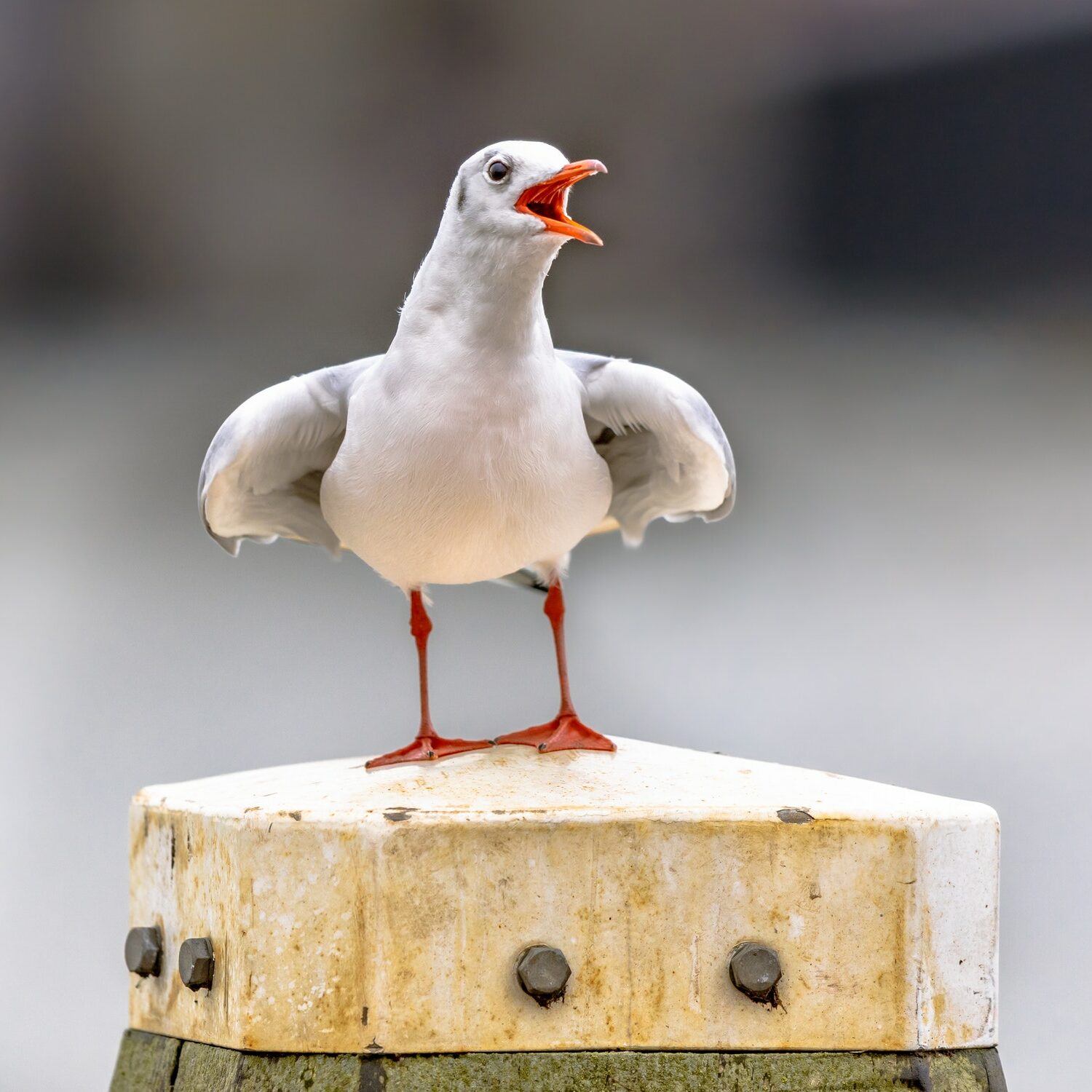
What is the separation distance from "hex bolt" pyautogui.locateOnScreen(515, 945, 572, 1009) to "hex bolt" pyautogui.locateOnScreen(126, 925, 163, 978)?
0.78 meters

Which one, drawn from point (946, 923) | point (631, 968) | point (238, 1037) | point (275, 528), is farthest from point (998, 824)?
point (275, 528)

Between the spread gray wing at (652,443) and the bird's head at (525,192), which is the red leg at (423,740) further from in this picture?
the bird's head at (525,192)

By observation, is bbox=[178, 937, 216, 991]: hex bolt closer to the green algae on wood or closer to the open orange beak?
the green algae on wood

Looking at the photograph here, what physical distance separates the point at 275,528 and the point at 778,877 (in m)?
1.66

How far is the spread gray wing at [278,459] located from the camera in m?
A: 3.03

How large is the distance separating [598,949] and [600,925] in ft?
0.13

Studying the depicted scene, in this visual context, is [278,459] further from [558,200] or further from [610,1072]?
[610,1072]

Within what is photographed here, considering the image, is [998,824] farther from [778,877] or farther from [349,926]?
[349,926]

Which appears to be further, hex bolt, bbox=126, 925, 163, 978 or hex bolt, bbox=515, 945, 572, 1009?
hex bolt, bbox=126, 925, 163, 978

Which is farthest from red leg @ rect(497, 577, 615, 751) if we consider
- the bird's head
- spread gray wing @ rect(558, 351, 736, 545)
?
the bird's head

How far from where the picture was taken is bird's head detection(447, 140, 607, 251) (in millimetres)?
2656

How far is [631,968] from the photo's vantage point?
93.0 inches

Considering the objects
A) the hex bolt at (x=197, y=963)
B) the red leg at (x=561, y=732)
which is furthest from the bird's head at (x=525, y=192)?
the hex bolt at (x=197, y=963)

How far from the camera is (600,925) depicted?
7.76 feet
